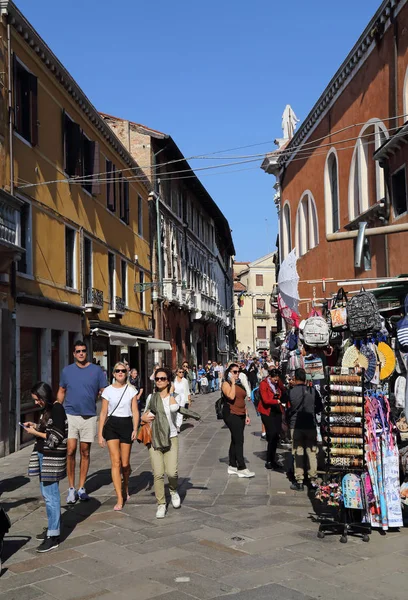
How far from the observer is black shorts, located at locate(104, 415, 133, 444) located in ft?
25.1

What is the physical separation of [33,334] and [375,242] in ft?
24.5

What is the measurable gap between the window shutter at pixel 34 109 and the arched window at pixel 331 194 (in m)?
8.35

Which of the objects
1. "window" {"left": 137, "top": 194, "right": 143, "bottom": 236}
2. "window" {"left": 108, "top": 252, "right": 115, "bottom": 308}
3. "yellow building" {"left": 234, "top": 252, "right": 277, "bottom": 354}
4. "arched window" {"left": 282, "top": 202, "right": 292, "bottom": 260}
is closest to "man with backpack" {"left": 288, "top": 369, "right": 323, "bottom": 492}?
"window" {"left": 108, "top": 252, "right": 115, "bottom": 308}

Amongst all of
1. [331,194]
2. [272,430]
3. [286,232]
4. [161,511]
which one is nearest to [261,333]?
[286,232]

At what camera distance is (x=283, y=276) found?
37.2 feet

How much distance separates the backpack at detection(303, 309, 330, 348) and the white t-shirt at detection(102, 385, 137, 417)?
2.56 m

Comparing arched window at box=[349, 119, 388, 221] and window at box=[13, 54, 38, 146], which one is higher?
window at box=[13, 54, 38, 146]

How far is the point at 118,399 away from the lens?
25.4 ft

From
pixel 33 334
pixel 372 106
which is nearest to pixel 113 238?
pixel 33 334

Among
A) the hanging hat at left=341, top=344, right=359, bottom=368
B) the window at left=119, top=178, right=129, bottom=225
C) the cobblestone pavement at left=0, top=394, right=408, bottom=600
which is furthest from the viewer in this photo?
the window at left=119, top=178, right=129, bottom=225

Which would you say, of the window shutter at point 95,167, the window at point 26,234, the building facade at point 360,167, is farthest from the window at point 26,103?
the building facade at point 360,167

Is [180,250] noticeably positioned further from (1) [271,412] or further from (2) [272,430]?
(2) [272,430]

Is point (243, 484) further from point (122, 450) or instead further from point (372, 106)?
point (372, 106)

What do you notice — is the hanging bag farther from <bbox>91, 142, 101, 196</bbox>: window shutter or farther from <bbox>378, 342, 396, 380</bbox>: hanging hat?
<bbox>91, 142, 101, 196</bbox>: window shutter
